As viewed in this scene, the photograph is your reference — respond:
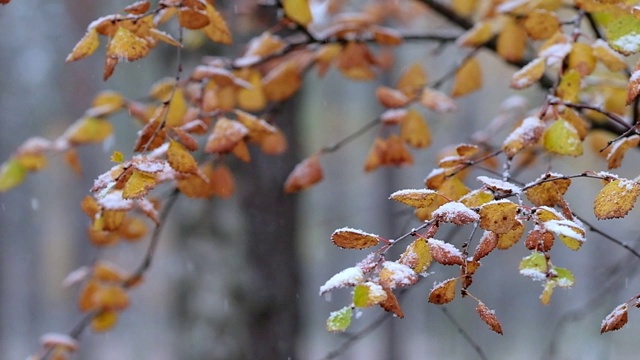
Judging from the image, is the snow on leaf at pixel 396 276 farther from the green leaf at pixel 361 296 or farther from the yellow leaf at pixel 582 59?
the yellow leaf at pixel 582 59

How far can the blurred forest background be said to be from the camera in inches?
101

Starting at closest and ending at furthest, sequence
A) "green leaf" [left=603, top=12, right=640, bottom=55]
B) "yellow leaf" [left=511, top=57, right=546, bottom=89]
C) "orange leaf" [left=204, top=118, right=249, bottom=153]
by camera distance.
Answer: "green leaf" [left=603, top=12, right=640, bottom=55] → "yellow leaf" [left=511, top=57, right=546, bottom=89] → "orange leaf" [left=204, top=118, right=249, bottom=153]

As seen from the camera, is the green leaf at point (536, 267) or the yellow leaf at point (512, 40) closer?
the green leaf at point (536, 267)

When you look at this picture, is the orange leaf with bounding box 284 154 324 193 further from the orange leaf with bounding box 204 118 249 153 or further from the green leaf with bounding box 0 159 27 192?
the green leaf with bounding box 0 159 27 192

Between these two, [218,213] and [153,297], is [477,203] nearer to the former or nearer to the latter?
[218,213]

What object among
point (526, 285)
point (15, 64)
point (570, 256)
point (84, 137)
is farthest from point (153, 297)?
point (84, 137)

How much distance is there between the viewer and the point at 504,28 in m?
1.57

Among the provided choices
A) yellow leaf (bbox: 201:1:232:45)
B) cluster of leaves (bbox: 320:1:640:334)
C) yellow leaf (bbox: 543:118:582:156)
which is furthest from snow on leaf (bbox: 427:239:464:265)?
yellow leaf (bbox: 201:1:232:45)

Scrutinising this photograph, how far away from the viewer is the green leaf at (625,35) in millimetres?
1015

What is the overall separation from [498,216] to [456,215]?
50 millimetres

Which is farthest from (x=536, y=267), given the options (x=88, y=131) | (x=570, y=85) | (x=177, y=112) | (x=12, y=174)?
(x=12, y=174)

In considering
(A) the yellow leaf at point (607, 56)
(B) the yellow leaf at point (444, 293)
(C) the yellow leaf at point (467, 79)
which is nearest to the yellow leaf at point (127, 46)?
(B) the yellow leaf at point (444, 293)

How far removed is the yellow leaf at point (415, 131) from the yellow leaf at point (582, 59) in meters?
0.43

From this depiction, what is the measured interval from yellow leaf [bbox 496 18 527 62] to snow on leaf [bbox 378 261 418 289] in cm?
89
